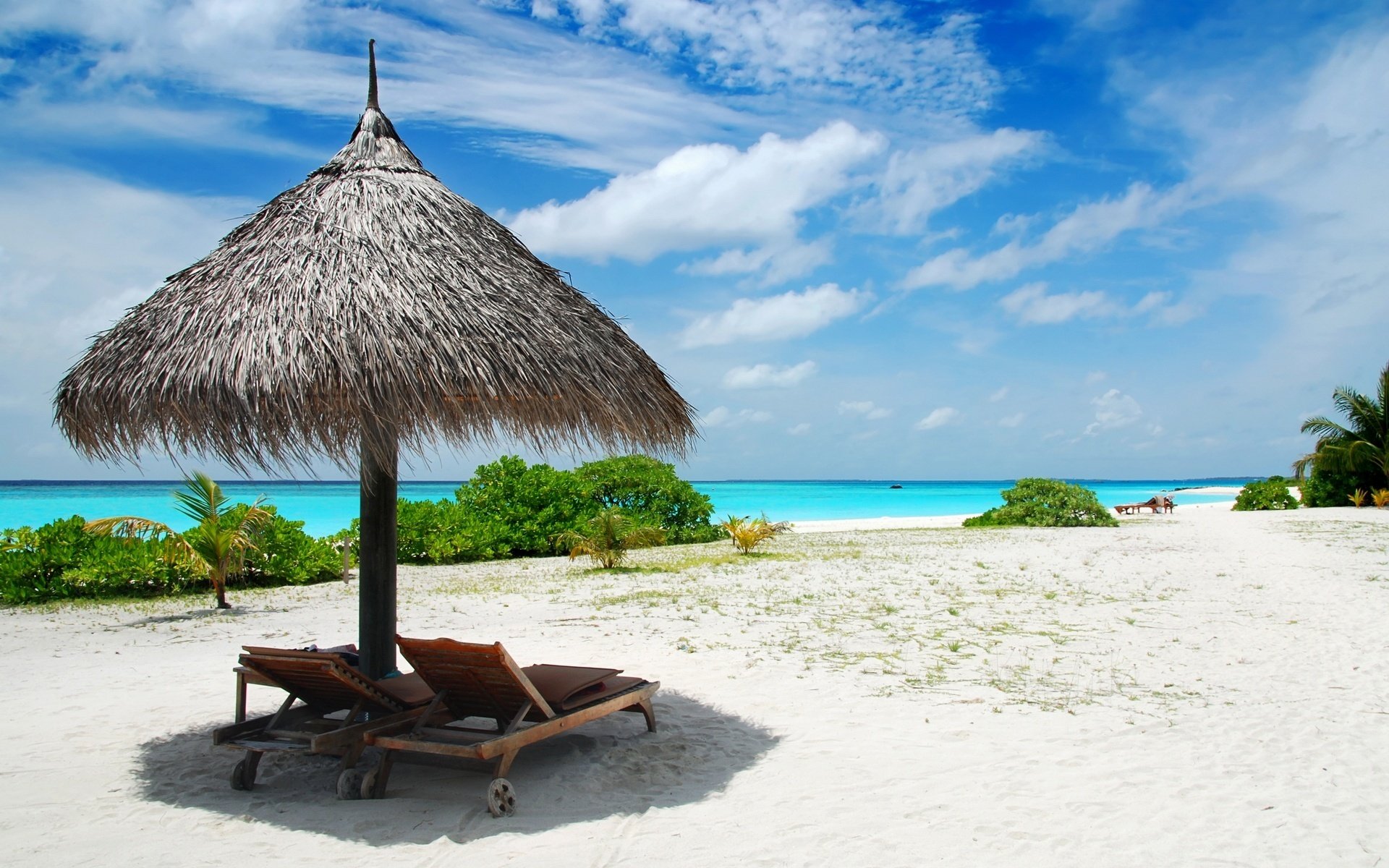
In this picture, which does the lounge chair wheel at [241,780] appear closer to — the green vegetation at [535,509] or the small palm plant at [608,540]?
the small palm plant at [608,540]

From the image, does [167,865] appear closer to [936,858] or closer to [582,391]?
[582,391]

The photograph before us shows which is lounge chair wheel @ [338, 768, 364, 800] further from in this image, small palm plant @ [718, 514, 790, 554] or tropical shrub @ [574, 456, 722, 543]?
tropical shrub @ [574, 456, 722, 543]

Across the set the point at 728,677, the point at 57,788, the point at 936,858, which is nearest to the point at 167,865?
the point at 57,788

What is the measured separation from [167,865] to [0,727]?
9.71 feet

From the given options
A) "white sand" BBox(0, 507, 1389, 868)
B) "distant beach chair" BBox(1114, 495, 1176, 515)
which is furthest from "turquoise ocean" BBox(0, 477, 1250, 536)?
"white sand" BBox(0, 507, 1389, 868)

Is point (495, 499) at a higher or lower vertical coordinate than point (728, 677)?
higher

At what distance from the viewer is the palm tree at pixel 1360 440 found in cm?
2656

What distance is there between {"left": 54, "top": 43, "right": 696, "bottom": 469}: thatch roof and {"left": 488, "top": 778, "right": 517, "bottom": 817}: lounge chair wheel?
1611 millimetres

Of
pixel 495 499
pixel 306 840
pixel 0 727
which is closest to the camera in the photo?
pixel 306 840

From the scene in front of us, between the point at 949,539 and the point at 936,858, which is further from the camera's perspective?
the point at 949,539

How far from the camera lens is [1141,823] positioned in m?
3.87

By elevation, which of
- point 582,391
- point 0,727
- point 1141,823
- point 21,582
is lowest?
point 1141,823

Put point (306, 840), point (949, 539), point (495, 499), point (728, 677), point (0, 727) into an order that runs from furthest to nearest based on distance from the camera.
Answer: point (949, 539)
point (495, 499)
point (728, 677)
point (0, 727)
point (306, 840)

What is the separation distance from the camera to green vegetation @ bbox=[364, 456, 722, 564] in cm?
1522
